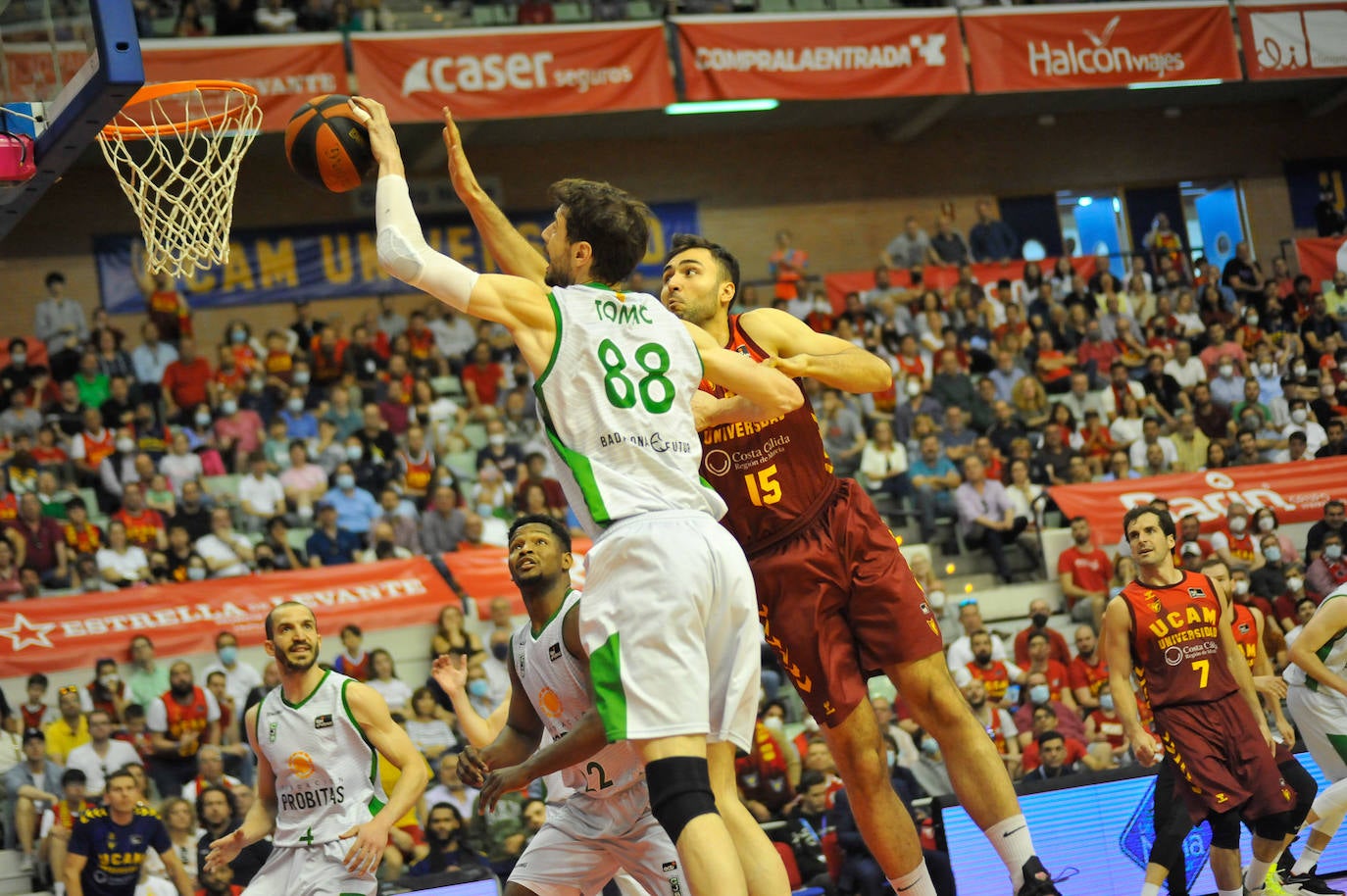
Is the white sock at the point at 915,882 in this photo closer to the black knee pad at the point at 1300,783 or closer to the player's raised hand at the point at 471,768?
the player's raised hand at the point at 471,768

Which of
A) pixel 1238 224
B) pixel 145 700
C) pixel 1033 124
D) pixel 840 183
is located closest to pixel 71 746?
pixel 145 700

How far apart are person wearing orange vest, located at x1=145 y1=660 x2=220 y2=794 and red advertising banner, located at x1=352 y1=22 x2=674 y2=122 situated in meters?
8.91

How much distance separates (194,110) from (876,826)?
215 inches

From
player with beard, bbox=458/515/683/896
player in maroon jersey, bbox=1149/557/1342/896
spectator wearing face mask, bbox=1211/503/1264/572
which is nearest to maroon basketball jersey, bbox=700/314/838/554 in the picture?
player with beard, bbox=458/515/683/896

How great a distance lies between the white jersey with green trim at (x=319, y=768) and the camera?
21.5 ft

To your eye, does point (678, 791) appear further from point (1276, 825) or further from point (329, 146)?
point (1276, 825)

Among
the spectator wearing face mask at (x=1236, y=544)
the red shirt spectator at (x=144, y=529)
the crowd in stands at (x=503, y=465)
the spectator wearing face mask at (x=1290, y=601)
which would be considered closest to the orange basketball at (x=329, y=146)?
the crowd in stands at (x=503, y=465)

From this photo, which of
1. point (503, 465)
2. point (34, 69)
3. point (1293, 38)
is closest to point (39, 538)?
point (503, 465)

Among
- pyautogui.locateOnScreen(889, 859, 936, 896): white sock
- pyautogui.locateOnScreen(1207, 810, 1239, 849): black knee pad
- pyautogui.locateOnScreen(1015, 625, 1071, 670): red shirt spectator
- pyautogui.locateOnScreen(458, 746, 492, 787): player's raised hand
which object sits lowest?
pyautogui.locateOnScreen(1015, 625, 1071, 670): red shirt spectator

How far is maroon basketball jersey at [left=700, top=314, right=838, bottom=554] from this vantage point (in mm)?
5855

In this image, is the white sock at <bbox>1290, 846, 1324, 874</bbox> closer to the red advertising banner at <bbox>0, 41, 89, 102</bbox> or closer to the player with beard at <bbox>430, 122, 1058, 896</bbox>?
the player with beard at <bbox>430, 122, 1058, 896</bbox>

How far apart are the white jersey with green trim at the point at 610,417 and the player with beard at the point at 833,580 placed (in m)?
0.84

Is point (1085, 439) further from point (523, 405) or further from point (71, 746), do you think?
point (71, 746)

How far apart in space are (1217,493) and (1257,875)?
9.50 meters
